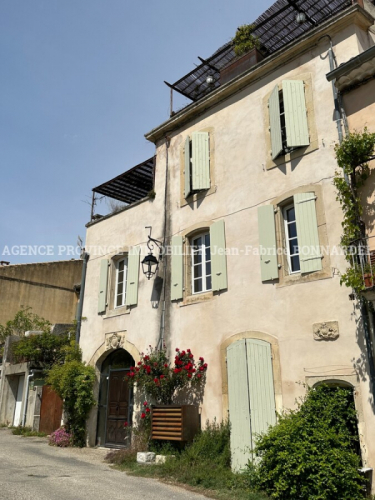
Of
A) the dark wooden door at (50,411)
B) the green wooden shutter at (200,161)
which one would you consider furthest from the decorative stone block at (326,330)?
the dark wooden door at (50,411)

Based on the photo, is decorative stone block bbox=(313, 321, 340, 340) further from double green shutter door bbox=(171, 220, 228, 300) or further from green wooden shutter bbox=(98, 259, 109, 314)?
green wooden shutter bbox=(98, 259, 109, 314)

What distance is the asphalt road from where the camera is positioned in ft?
19.1

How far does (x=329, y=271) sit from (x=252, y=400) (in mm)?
2568

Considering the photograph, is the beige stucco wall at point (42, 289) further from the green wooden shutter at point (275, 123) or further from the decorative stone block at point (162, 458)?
the green wooden shutter at point (275, 123)

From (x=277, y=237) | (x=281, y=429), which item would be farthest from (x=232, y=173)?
(x=281, y=429)

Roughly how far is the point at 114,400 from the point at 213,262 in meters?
4.62

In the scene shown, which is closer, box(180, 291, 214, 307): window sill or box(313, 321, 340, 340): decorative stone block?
→ box(313, 321, 340, 340): decorative stone block

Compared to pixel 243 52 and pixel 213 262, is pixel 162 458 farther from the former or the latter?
pixel 243 52

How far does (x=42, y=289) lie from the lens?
2158 centimetres

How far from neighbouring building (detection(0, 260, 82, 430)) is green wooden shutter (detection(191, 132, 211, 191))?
28.2 ft

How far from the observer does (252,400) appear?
25.2 ft

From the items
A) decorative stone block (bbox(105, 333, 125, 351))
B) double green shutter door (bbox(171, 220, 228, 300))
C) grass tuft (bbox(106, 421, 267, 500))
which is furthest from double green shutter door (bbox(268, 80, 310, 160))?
decorative stone block (bbox(105, 333, 125, 351))

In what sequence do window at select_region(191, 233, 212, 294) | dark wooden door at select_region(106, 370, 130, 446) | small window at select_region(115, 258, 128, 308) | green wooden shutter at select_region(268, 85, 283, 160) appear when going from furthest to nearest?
small window at select_region(115, 258, 128, 308)
dark wooden door at select_region(106, 370, 130, 446)
window at select_region(191, 233, 212, 294)
green wooden shutter at select_region(268, 85, 283, 160)

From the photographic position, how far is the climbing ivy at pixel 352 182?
7070 mm
